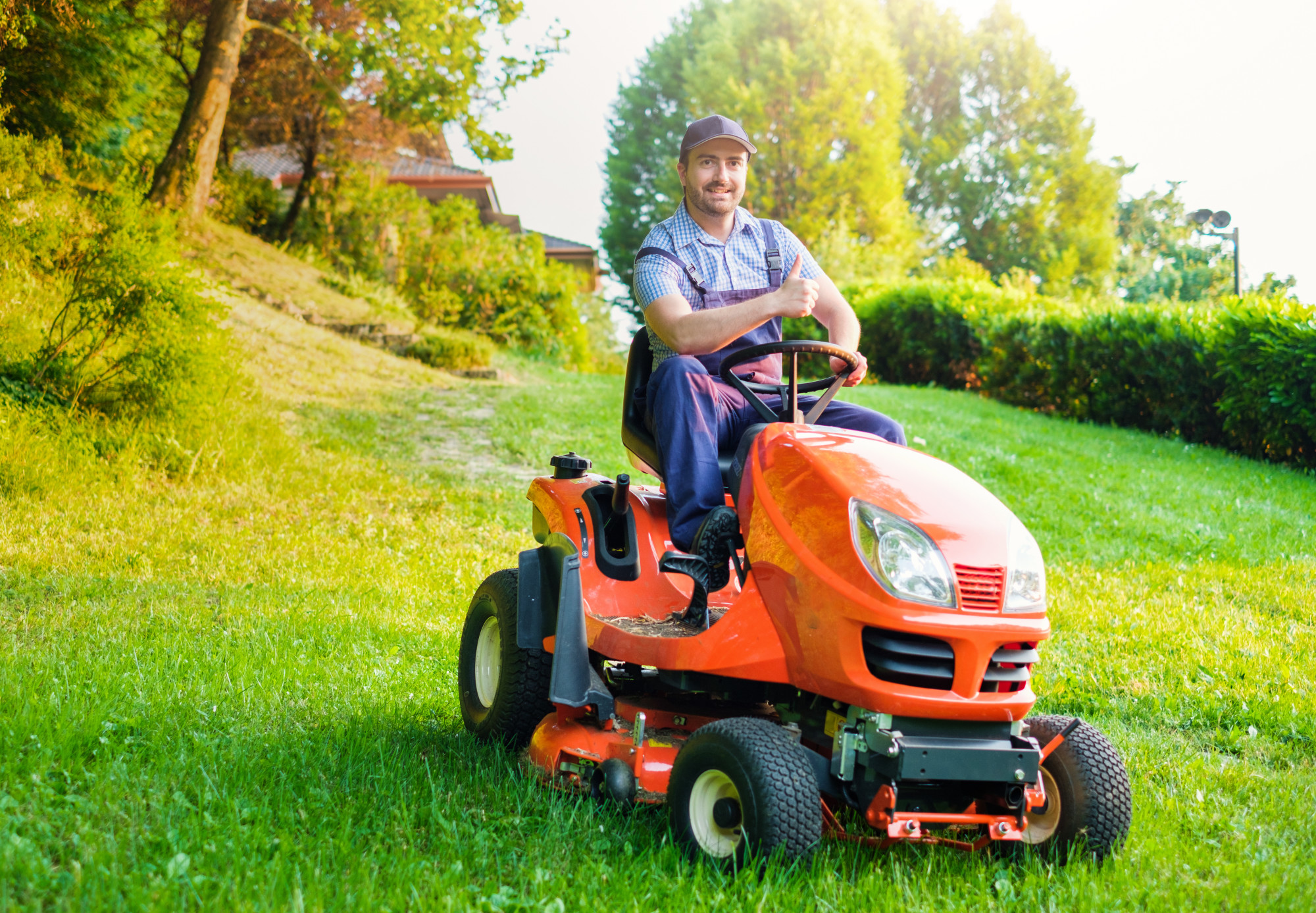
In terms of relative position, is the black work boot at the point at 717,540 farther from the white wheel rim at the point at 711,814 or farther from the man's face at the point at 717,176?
the man's face at the point at 717,176

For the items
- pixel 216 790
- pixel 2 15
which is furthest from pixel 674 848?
pixel 2 15

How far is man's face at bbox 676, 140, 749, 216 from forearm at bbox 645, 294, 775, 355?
1.47ft

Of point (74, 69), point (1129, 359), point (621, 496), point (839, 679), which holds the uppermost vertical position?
point (74, 69)

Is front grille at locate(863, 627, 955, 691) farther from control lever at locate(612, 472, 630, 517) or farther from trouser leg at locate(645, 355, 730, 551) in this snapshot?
control lever at locate(612, 472, 630, 517)

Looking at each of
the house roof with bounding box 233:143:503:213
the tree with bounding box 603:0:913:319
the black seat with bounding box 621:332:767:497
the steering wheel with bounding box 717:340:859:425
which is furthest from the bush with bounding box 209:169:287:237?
the steering wheel with bounding box 717:340:859:425

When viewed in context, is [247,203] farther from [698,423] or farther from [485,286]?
[698,423]

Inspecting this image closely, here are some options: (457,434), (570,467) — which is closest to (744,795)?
(570,467)

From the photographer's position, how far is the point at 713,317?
321cm

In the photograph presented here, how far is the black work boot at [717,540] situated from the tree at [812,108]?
2347 centimetres

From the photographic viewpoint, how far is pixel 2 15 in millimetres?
6949

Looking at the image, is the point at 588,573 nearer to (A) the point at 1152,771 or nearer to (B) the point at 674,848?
(B) the point at 674,848

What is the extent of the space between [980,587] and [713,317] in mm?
1211

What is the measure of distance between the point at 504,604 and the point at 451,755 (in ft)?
1.68

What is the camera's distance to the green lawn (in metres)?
2.39
